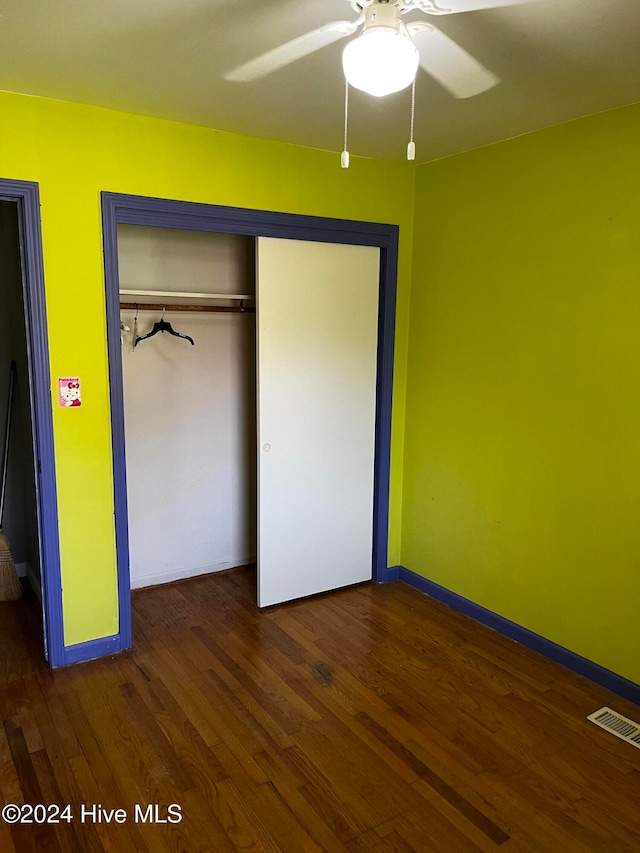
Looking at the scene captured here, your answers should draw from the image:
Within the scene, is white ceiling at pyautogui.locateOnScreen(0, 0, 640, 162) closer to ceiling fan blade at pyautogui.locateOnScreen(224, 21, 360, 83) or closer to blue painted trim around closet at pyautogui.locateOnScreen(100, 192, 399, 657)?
ceiling fan blade at pyautogui.locateOnScreen(224, 21, 360, 83)

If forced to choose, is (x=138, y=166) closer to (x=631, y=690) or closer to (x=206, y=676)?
(x=206, y=676)

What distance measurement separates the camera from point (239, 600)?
364 cm

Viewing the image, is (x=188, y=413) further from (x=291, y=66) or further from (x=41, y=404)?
(x=291, y=66)

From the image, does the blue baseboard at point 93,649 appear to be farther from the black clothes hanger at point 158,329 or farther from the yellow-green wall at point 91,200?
the black clothes hanger at point 158,329

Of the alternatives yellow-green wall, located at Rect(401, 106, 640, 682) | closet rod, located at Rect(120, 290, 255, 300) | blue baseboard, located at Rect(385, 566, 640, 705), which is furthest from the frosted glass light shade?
blue baseboard, located at Rect(385, 566, 640, 705)

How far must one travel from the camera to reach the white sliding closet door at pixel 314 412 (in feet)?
10.9

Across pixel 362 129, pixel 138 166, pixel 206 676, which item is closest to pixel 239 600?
pixel 206 676

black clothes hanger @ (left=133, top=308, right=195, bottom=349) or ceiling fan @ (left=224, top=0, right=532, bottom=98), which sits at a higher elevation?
ceiling fan @ (left=224, top=0, right=532, bottom=98)

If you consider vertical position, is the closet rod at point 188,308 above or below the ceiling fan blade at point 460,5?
below

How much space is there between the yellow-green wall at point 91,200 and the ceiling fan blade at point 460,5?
149 centimetres

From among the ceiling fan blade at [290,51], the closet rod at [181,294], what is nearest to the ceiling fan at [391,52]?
the ceiling fan blade at [290,51]

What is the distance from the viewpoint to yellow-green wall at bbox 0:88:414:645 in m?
2.60

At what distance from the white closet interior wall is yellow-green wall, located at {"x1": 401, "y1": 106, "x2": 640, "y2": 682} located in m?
1.11

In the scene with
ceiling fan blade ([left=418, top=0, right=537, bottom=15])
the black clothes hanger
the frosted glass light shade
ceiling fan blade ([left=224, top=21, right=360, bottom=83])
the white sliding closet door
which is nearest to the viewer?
the frosted glass light shade
